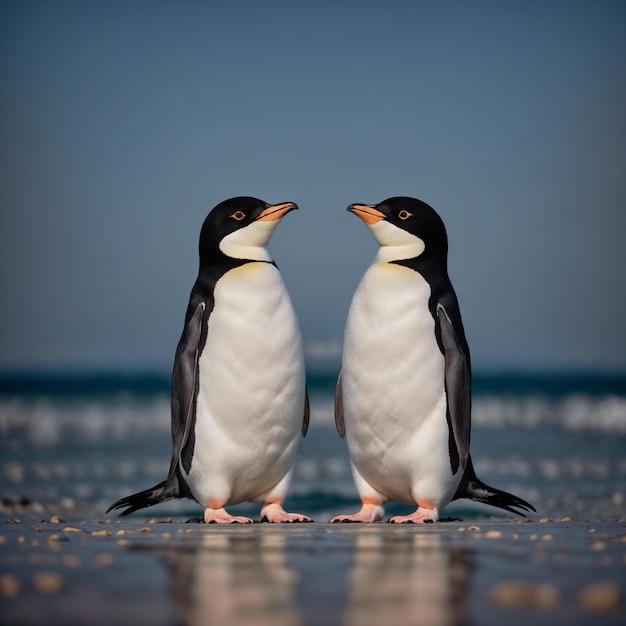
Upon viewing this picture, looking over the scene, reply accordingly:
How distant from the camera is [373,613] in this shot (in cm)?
239

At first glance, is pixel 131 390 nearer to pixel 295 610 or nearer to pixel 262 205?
pixel 262 205

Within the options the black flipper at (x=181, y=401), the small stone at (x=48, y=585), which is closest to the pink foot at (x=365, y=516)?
the black flipper at (x=181, y=401)

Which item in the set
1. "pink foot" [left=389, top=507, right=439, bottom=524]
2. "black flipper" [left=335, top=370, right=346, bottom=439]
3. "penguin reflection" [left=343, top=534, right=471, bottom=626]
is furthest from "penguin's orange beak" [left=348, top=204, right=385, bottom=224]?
"penguin reflection" [left=343, top=534, right=471, bottom=626]

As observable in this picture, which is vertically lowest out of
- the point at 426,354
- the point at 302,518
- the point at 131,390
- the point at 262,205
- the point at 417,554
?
the point at 131,390

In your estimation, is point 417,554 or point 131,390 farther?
point 131,390

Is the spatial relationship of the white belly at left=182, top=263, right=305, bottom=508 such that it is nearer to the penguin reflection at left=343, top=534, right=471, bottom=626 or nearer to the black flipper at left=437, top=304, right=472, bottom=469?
the black flipper at left=437, top=304, right=472, bottom=469

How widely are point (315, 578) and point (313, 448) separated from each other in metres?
12.7

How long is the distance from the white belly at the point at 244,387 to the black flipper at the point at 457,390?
81 centimetres

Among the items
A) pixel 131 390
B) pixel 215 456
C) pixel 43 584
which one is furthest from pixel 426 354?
pixel 131 390

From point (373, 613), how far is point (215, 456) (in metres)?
3.24

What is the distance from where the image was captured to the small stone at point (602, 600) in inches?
93.9

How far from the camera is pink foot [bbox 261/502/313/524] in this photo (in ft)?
18.2

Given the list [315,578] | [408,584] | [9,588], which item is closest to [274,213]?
[315,578]

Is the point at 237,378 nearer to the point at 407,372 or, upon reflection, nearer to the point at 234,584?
the point at 407,372
